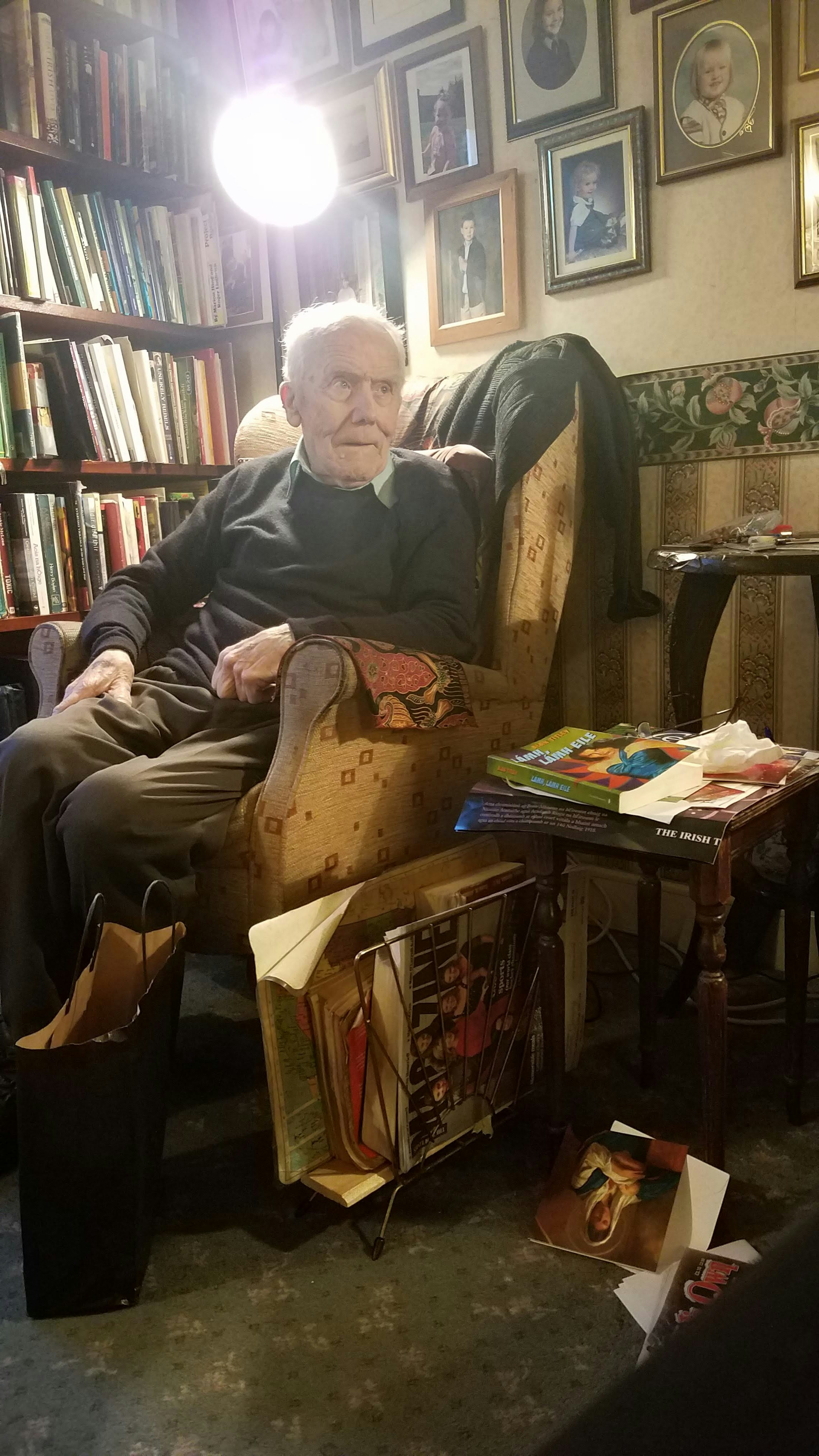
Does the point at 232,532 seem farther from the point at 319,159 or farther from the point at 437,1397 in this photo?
the point at 437,1397

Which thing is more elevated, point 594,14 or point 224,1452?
point 594,14

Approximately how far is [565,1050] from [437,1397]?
0.57 metres

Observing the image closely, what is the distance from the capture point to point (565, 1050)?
1.48m

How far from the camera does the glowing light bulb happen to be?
2.28m

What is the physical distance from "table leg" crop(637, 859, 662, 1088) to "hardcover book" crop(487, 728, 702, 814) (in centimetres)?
31

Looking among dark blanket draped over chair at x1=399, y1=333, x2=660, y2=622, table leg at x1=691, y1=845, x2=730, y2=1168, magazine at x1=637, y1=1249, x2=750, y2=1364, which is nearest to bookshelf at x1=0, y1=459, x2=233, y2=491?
dark blanket draped over chair at x1=399, y1=333, x2=660, y2=622

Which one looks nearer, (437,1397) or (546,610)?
(437,1397)

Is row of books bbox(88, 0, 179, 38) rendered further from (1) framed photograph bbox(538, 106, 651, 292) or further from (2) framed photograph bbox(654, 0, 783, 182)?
(2) framed photograph bbox(654, 0, 783, 182)

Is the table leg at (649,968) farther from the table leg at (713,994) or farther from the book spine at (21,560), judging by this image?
the book spine at (21,560)

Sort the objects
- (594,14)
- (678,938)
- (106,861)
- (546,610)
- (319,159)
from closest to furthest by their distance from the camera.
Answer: (106,861) → (546,610) → (594,14) → (678,938) → (319,159)

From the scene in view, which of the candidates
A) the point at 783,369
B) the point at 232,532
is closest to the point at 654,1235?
the point at 232,532

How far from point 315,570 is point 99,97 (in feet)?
5.00

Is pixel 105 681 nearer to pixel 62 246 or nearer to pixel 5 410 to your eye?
pixel 5 410

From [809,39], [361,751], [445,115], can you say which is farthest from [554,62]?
[361,751]
